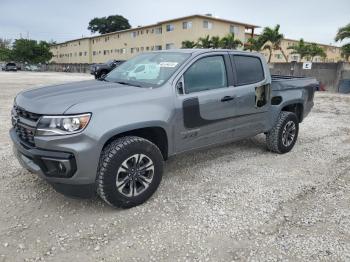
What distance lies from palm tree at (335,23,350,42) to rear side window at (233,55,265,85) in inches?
829

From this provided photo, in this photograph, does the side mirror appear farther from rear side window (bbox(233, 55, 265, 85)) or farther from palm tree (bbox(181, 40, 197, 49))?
palm tree (bbox(181, 40, 197, 49))

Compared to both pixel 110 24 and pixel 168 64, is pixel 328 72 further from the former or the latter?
pixel 110 24

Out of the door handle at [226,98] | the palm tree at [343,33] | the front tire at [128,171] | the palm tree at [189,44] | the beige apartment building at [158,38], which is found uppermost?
the beige apartment building at [158,38]

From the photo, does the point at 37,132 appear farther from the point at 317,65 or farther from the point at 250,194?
the point at 317,65

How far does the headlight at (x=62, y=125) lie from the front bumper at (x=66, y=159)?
67 mm

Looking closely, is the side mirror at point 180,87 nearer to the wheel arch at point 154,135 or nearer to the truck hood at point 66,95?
the truck hood at point 66,95

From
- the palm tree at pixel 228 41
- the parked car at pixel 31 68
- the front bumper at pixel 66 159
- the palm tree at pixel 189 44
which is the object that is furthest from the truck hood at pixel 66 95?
the parked car at pixel 31 68

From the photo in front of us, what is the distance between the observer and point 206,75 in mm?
4359

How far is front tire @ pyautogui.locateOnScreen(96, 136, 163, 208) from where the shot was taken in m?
3.35

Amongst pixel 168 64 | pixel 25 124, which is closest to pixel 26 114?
pixel 25 124

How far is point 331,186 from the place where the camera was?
14.6ft

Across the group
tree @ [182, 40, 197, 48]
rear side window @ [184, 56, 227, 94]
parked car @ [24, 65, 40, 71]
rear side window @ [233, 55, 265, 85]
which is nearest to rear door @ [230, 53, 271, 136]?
rear side window @ [233, 55, 265, 85]

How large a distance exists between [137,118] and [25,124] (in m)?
1.14

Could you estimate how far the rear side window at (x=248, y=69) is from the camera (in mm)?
4812
